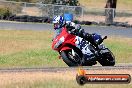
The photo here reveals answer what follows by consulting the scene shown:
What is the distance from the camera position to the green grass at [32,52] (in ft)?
67.6

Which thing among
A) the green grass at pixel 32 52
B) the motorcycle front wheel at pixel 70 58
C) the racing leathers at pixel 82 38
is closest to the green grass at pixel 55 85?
the motorcycle front wheel at pixel 70 58

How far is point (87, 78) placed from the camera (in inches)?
292

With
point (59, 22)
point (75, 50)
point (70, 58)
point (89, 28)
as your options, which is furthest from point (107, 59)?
point (89, 28)

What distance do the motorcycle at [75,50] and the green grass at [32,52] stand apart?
3.23 m

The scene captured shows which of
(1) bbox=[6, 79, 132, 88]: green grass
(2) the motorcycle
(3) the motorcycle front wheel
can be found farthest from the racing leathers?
(1) bbox=[6, 79, 132, 88]: green grass

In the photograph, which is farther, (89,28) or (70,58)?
(89,28)

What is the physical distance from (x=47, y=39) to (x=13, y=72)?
19.2 metres

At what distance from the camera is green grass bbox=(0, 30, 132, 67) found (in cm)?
2060

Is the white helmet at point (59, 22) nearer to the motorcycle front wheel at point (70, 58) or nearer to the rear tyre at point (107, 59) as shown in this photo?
the motorcycle front wheel at point (70, 58)

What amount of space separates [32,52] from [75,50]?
28.2 ft

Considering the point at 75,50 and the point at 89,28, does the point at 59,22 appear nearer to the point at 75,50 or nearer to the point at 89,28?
the point at 75,50

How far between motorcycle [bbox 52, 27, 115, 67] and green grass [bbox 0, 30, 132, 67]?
3228 mm

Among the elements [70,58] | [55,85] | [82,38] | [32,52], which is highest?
[55,85]

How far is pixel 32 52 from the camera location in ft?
77.9
